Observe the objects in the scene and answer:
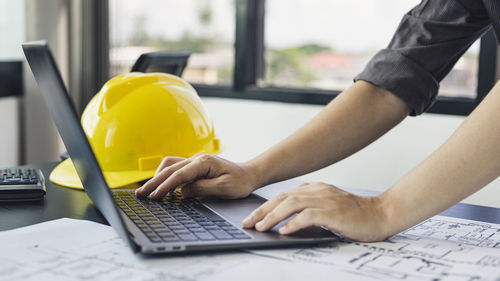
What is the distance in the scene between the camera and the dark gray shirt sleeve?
3.26ft

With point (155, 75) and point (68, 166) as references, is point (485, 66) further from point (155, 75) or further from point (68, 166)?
point (68, 166)

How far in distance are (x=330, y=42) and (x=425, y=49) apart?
1538mm

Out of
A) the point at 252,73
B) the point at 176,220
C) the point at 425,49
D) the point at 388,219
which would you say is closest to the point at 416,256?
the point at 388,219

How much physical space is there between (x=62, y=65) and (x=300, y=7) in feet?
3.78

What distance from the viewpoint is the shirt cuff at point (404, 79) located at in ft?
3.25

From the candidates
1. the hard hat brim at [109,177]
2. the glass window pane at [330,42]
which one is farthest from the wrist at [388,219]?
the glass window pane at [330,42]

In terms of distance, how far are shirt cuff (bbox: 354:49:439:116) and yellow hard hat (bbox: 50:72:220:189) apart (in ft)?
1.33

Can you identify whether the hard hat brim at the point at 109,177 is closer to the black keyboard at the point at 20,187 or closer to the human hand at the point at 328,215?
the black keyboard at the point at 20,187

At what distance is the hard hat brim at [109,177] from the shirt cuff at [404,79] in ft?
1.57

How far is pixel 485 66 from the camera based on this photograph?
2127 mm

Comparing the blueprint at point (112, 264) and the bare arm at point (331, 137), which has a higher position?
the bare arm at point (331, 137)

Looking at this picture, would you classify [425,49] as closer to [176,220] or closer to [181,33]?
[176,220]

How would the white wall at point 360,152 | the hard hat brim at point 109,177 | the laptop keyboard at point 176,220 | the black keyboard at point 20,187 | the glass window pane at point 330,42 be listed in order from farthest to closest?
the glass window pane at point 330,42
the white wall at point 360,152
the hard hat brim at point 109,177
the black keyboard at point 20,187
the laptop keyboard at point 176,220

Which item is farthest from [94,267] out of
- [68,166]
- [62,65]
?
[62,65]
